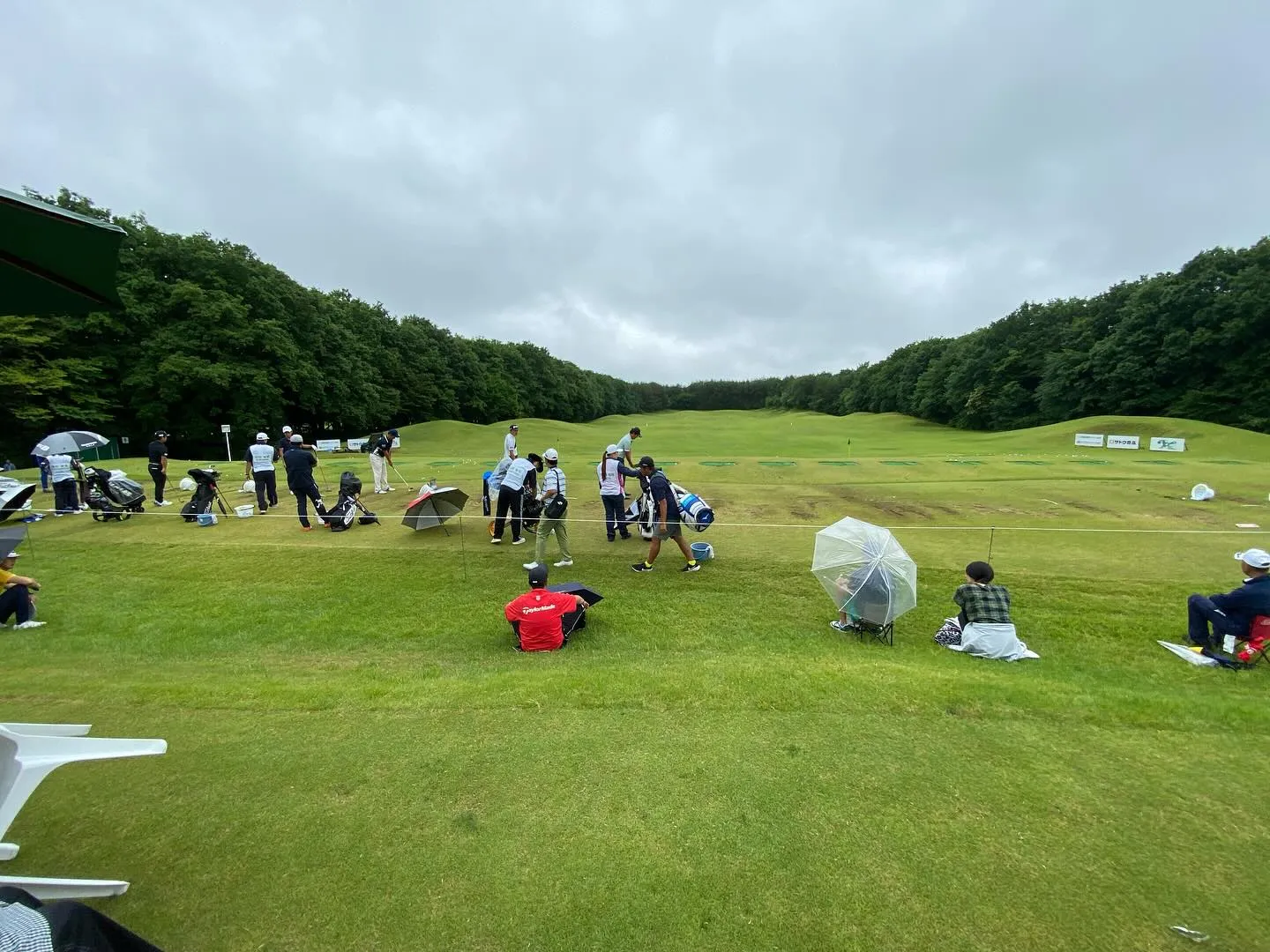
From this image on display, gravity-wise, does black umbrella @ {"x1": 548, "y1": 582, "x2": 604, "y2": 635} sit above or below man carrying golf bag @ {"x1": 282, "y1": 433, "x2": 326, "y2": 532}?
below

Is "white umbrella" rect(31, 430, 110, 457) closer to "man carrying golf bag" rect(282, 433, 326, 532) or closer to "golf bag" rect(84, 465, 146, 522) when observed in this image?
"golf bag" rect(84, 465, 146, 522)

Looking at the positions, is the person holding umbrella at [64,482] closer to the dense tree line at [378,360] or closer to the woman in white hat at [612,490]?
the woman in white hat at [612,490]

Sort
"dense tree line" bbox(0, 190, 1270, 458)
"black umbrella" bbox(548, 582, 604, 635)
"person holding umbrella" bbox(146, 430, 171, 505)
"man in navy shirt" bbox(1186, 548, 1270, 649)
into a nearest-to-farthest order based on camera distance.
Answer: "man in navy shirt" bbox(1186, 548, 1270, 649)
"black umbrella" bbox(548, 582, 604, 635)
"person holding umbrella" bbox(146, 430, 171, 505)
"dense tree line" bbox(0, 190, 1270, 458)

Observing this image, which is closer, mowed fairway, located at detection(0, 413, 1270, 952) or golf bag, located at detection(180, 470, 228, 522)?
mowed fairway, located at detection(0, 413, 1270, 952)

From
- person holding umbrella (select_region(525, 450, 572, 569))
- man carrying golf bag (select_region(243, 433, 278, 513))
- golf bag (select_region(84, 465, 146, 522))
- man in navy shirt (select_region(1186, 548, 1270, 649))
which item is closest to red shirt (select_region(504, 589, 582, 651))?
person holding umbrella (select_region(525, 450, 572, 569))

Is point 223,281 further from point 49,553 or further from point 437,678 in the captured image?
point 437,678

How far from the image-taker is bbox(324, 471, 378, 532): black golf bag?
43.9ft

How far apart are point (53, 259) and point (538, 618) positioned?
5440mm

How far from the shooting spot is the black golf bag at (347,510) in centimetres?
1338

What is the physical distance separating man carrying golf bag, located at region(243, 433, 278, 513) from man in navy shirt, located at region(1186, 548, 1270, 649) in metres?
18.4

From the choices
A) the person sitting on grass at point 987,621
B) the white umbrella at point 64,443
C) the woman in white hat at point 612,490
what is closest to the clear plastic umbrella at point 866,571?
the person sitting on grass at point 987,621

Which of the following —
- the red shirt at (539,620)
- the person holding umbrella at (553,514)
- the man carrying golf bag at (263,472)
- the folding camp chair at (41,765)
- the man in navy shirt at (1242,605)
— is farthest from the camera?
the man carrying golf bag at (263,472)

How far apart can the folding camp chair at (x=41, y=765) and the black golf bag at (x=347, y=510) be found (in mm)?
10706

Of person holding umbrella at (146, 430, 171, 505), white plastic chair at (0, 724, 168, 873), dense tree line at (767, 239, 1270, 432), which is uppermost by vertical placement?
dense tree line at (767, 239, 1270, 432)
